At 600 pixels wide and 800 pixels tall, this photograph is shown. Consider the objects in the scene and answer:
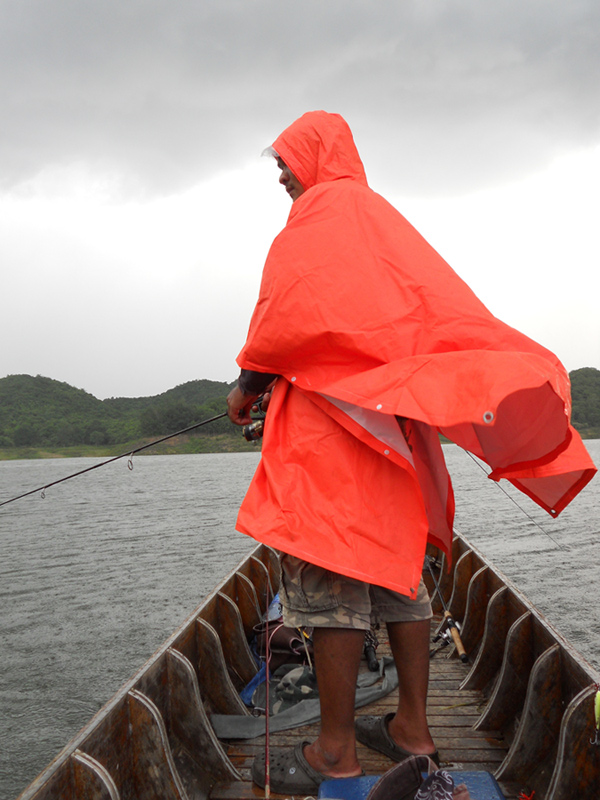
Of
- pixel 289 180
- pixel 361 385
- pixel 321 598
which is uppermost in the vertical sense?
pixel 289 180

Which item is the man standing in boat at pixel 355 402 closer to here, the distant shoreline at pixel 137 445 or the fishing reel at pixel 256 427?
the fishing reel at pixel 256 427

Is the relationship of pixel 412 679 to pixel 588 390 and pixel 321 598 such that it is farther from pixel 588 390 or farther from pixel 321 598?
pixel 588 390

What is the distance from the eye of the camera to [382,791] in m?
1.83

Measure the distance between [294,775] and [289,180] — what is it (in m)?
2.34

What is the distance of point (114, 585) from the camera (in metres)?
15.2

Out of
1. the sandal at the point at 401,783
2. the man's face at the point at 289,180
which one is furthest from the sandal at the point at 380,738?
the man's face at the point at 289,180

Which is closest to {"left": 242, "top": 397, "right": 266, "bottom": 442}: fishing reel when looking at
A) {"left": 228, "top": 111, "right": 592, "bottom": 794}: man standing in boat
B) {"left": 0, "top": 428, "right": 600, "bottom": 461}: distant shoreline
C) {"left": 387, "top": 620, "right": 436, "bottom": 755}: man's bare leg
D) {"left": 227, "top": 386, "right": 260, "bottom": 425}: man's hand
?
{"left": 227, "top": 386, "right": 260, "bottom": 425}: man's hand

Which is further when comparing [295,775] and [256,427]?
[256,427]

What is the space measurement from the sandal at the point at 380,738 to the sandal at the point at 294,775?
0.37 meters

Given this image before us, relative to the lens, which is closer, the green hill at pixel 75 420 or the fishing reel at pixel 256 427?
the fishing reel at pixel 256 427

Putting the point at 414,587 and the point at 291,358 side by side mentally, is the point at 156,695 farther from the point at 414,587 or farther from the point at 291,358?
the point at 291,358

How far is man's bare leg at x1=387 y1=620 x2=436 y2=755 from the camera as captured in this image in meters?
2.26

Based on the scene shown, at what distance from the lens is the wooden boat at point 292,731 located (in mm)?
2223

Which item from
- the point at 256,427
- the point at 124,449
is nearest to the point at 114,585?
the point at 256,427
